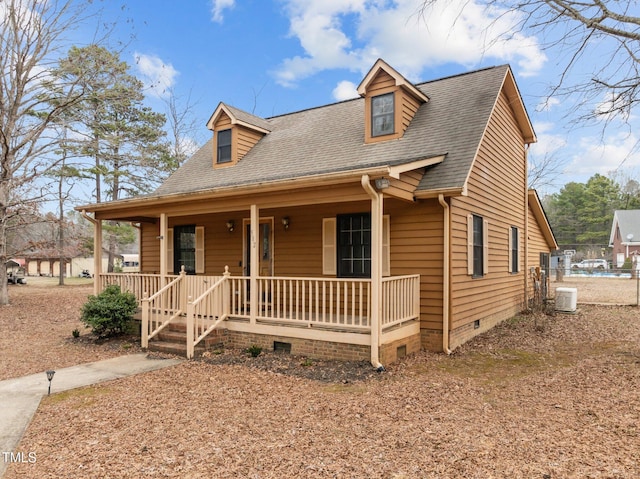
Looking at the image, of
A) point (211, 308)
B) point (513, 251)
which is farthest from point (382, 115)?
point (211, 308)

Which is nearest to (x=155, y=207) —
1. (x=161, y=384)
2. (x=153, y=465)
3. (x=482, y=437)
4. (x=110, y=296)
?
(x=110, y=296)

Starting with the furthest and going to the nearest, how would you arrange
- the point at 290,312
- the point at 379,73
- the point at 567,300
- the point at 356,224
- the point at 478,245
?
the point at 567,300 < the point at 379,73 < the point at 478,245 < the point at 356,224 < the point at 290,312

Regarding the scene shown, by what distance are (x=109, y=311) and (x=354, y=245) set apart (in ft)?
17.4

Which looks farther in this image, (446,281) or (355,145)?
(355,145)

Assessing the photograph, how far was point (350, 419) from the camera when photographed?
472 cm

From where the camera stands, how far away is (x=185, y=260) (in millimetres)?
12117

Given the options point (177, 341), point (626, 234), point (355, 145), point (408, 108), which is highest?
point (408, 108)

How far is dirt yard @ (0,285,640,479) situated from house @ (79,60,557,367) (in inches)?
26.6

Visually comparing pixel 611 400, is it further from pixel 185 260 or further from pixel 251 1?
pixel 251 1

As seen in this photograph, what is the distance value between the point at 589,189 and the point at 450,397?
51916 mm

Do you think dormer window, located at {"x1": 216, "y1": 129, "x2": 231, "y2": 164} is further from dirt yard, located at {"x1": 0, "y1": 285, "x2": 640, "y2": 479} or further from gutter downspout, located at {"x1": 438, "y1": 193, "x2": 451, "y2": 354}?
gutter downspout, located at {"x1": 438, "y1": 193, "x2": 451, "y2": 354}

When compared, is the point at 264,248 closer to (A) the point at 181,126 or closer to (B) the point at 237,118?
(B) the point at 237,118

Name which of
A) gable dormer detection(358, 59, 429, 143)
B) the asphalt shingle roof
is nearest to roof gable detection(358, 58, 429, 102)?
gable dormer detection(358, 59, 429, 143)

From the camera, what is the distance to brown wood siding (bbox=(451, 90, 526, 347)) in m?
8.22
